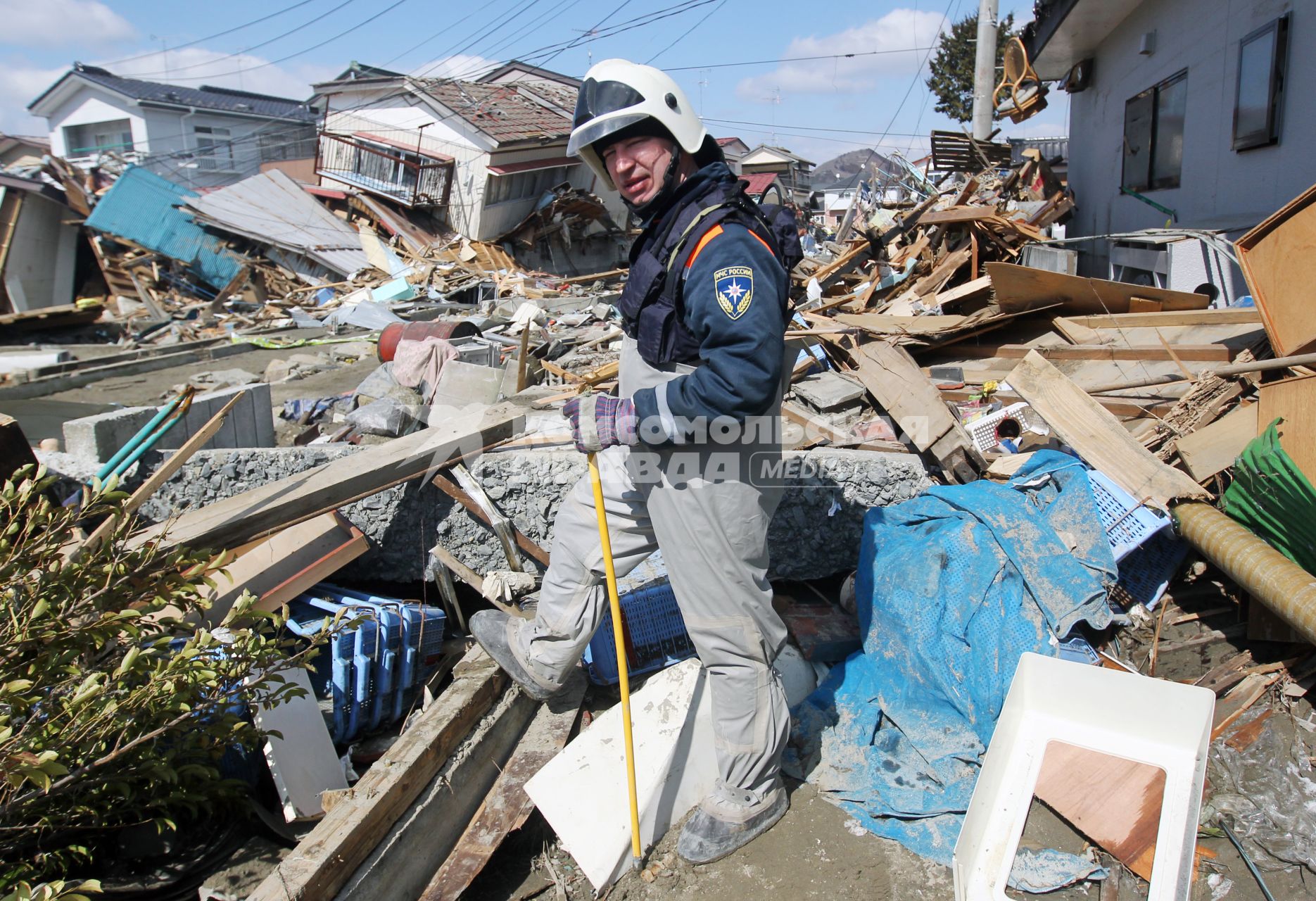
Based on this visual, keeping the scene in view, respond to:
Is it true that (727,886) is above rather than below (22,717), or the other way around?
below

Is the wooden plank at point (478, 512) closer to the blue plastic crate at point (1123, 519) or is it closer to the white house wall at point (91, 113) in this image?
the blue plastic crate at point (1123, 519)

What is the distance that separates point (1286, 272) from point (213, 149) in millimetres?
38587

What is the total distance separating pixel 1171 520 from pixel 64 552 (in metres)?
4.07

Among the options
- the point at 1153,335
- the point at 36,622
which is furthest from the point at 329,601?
the point at 1153,335

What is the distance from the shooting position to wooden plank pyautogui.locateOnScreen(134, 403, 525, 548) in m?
2.94

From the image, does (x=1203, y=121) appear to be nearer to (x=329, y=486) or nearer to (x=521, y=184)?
(x=329, y=486)

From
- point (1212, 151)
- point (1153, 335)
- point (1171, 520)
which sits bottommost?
point (1171, 520)

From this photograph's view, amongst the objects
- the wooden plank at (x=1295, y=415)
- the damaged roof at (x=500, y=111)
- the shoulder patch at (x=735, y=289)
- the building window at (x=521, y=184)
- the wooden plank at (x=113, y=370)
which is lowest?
the wooden plank at (x=113, y=370)

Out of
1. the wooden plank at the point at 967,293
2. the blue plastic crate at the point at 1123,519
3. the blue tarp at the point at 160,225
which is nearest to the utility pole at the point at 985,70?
the wooden plank at the point at 967,293

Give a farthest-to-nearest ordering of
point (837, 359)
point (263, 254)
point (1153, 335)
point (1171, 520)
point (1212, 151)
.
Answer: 1. point (263, 254)
2. point (1212, 151)
3. point (837, 359)
4. point (1153, 335)
5. point (1171, 520)

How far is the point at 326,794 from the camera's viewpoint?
2395 millimetres

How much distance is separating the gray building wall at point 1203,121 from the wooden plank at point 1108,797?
5662 millimetres

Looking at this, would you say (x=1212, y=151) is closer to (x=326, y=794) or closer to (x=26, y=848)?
(x=326, y=794)

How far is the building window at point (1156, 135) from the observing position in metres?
8.06
